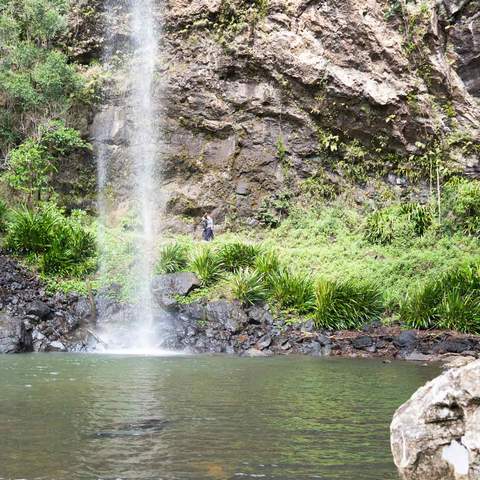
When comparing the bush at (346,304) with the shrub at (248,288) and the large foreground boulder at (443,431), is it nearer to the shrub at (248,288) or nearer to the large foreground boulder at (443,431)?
the shrub at (248,288)

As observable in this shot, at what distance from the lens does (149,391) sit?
8.66 meters

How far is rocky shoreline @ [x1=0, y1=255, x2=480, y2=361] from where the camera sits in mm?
14352

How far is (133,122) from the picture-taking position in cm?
2456

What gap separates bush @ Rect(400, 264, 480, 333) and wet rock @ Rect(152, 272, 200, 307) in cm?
560

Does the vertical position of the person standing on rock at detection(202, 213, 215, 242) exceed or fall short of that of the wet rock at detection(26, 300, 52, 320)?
it exceeds it

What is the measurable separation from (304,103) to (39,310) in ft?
42.8

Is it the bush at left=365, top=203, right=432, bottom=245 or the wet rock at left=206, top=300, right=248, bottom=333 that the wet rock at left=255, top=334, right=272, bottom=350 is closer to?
the wet rock at left=206, top=300, right=248, bottom=333

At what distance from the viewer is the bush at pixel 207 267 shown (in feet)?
57.4

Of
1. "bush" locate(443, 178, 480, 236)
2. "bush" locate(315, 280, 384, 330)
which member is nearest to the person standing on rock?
"bush" locate(315, 280, 384, 330)

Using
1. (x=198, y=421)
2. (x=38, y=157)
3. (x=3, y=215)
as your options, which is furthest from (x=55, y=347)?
(x=198, y=421)

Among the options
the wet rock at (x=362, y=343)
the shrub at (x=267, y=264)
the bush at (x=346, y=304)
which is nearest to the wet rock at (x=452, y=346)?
the wet rock at (x=362, y=343)

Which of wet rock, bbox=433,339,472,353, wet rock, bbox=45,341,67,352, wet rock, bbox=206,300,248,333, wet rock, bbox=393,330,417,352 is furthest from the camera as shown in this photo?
wet rock, bbox=206,300,248,333

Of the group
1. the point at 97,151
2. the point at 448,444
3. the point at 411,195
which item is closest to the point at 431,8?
the point at 411,195

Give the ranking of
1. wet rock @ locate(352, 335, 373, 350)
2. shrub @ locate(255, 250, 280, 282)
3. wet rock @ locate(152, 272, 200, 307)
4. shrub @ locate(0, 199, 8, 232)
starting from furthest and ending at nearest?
shrub @ locate(0, 199, 8, 232), shrub @ locate(255, 250, 280, 282), wet rock @ locate(152, 272, 200, 307), wet rock @ locate(352, 335, 373, 350)
